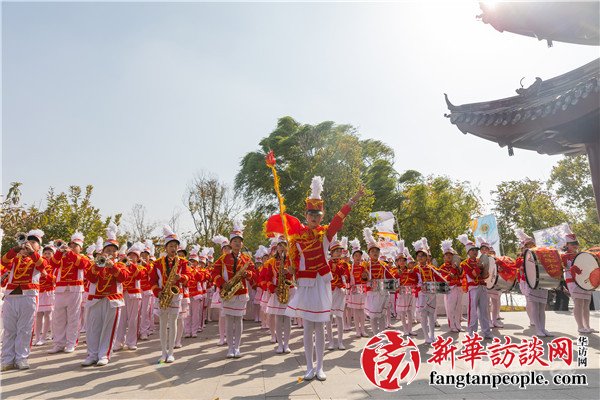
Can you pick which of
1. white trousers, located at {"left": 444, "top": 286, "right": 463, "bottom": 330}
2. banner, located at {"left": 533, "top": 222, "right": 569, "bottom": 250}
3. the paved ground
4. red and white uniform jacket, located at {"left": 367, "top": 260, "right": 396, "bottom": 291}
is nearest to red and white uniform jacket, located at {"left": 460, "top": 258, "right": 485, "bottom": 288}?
white trousers, located at {"left": 444, "top": 286, "right": 463, "bottom": 330}

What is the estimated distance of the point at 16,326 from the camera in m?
7.25

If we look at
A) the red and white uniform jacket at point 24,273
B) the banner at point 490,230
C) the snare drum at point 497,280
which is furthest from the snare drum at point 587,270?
the banner at point 490,230

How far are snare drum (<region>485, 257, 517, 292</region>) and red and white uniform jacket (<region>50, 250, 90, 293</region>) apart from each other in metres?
9.85

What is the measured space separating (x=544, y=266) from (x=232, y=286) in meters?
7.55

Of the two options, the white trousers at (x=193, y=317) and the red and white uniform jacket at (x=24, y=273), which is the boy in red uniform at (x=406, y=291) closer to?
the white trousers at (x=193, y=317)

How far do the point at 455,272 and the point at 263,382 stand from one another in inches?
276

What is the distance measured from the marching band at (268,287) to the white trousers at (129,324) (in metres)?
0.02

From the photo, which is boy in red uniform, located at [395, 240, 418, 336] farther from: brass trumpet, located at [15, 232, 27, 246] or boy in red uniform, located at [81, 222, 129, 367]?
brass trumpet, located at [15, 232, 27, 246]

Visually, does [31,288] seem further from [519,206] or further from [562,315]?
[519,206]

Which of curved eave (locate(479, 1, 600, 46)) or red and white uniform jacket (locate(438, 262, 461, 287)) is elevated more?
curved eave (locate(479, 1, 600, 46))

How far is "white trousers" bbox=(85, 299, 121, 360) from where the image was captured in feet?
24.1

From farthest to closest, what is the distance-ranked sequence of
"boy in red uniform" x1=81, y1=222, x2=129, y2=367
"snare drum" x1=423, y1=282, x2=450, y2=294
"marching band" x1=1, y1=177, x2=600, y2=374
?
1. "snare drum" x1=423, y1=282, x2=450, y2=294
2. "boy in red uniform" x1=81, y1=222, x2=129, y2=367
3. "marching band" x1=1, y1=177, x2=600, y2=374

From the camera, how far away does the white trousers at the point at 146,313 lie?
10805 mm

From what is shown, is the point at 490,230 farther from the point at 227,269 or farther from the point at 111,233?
the point at 111,233
